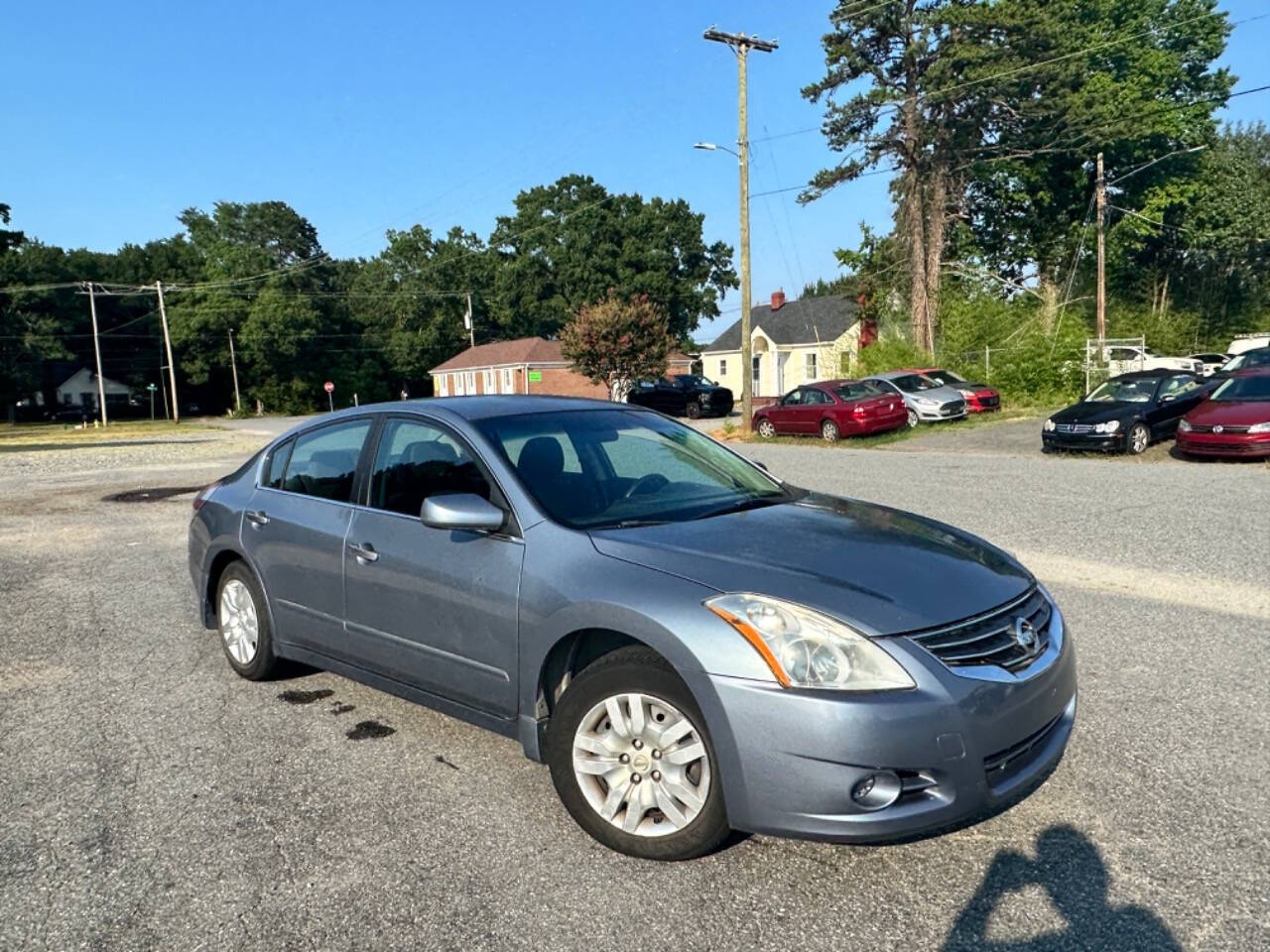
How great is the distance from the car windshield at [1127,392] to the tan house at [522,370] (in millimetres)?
36396

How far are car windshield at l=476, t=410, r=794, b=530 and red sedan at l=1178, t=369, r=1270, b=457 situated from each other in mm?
13477

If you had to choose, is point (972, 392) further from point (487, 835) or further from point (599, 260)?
point (599, 260)

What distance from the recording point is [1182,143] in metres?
45.2

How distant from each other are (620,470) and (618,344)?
35399 mm

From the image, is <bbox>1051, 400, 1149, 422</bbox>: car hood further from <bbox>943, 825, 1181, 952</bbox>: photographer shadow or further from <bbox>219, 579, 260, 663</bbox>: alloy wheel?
<bbox>219, 579, 260, 663</bbox>: alloy wheel

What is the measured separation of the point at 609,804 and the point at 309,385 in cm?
7942

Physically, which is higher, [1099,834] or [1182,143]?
[1182,143]

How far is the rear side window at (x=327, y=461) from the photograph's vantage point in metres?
4.48

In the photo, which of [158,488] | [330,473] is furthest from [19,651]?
[158,488]

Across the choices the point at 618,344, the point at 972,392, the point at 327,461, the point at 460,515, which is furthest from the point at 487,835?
the point at 618,344

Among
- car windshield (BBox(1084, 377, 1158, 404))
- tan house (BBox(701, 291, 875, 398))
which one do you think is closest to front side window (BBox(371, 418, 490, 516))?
car windshield (BBox(1084, 377, 1158, 404))

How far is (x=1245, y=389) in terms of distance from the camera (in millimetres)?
16078

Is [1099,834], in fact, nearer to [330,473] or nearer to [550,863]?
[550,863]

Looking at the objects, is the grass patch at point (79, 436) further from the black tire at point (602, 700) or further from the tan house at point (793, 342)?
the black tire at point (602, 700)
